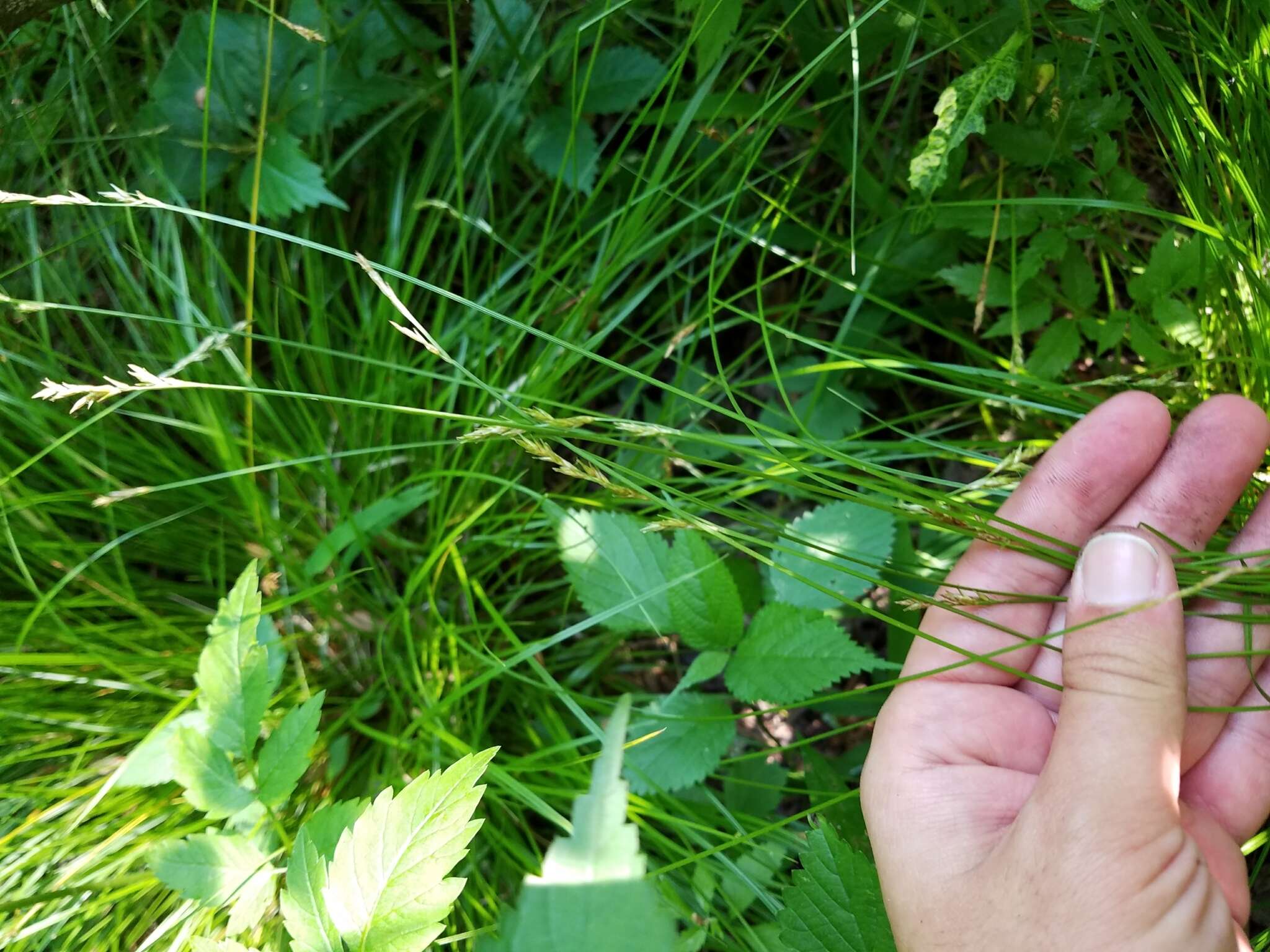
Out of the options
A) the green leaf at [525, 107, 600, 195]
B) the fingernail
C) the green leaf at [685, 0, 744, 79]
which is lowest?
the fingernail

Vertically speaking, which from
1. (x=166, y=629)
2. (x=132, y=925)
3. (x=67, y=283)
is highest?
(x=67, y=283)

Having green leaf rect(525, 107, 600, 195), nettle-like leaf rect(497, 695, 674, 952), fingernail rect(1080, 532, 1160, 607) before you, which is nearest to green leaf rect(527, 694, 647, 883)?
nettle-like leaf rect(497, 695, 674, 952)

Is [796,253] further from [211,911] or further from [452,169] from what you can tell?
[211,911]

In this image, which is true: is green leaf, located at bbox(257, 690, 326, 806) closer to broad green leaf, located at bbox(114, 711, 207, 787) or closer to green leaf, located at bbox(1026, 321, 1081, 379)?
broad green leaf, located at bbox(114, 711, 207, 787)

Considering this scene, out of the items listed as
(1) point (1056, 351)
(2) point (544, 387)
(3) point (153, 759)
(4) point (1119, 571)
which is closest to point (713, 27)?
(2) point (544, 387)

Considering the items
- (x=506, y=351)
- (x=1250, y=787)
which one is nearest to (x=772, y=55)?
(x=506, y=351)

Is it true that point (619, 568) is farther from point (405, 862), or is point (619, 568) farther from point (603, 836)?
point (603, 836)

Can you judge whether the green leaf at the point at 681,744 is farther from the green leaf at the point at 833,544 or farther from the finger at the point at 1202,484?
the finger at the point at 1202,484
